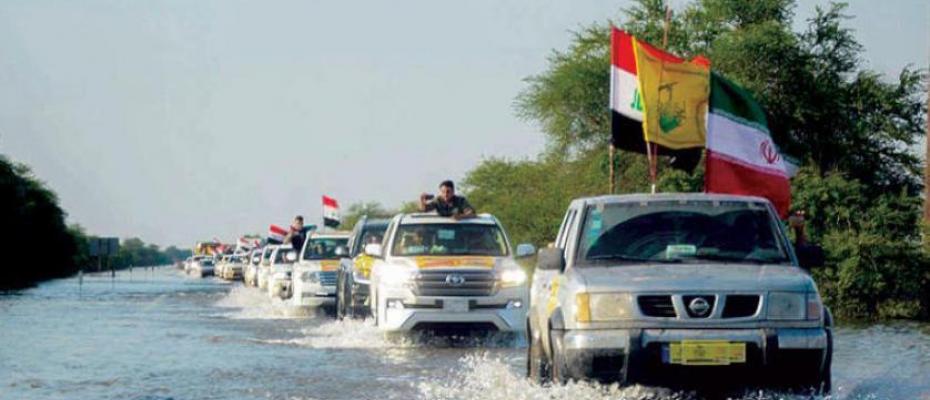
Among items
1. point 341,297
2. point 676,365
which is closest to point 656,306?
point 676,365

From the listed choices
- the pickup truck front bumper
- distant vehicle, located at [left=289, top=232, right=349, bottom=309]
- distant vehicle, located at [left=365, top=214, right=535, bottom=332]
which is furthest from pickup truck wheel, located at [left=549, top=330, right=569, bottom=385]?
distant vehicle, located at [left=289, top=232, right=349, bottom=309]

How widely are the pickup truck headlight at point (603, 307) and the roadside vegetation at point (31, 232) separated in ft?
275

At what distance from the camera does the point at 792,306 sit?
1180cm

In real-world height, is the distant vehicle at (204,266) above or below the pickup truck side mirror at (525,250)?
above

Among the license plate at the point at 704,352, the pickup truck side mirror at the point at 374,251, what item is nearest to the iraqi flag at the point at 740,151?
the pickup truck side mirror at the point at 374,251

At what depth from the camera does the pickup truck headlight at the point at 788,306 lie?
11758 millimetres

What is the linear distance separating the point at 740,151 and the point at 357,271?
5930mm

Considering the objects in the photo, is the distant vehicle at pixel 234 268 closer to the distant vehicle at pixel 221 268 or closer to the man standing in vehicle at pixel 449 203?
the distant vehicle at pixel 221 268

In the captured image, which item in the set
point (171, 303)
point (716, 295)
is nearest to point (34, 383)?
point (716, 295)

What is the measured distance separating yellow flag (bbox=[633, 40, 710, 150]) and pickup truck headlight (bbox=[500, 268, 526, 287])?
192 inches

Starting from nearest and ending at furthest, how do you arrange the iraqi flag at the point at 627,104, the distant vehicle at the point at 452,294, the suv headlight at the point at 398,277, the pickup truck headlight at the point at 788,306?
the pickup truck headlight at the point at 788,306 → the distant vehicle at the point at 452,294 → the suv headlight at the point at 398,277 → the iraqi flag at the point at 627,104

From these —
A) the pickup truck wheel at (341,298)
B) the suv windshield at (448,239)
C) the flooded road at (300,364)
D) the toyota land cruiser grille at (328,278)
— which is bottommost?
the flooded road at (300,364)

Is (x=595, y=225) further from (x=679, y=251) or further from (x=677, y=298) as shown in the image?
(x=677, y=298)

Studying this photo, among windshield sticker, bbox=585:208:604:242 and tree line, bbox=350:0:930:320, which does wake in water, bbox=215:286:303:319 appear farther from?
windshield sticker, bbox=585:208:604:242
